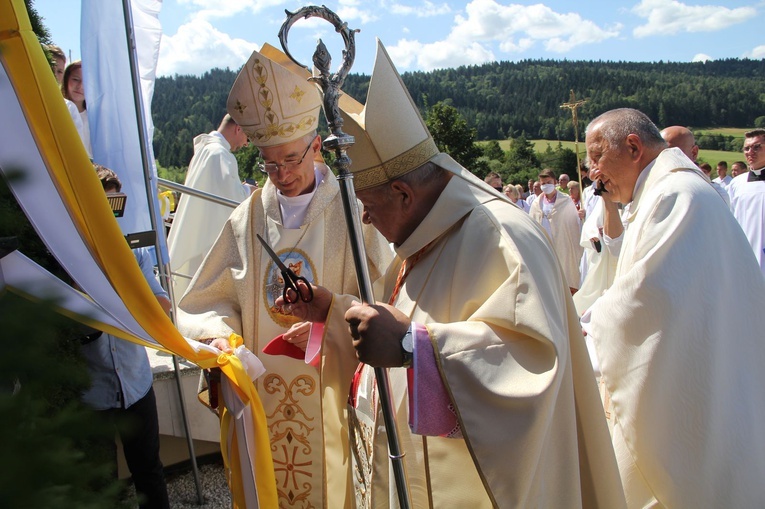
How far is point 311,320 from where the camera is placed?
2467mm

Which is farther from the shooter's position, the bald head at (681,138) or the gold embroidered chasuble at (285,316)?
the bald head at (681,138)

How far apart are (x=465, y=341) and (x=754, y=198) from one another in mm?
6204

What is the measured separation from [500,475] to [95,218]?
1384 millimetres

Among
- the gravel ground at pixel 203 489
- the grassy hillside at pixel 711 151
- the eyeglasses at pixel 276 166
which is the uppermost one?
the eyeglasses at pixel 276 166

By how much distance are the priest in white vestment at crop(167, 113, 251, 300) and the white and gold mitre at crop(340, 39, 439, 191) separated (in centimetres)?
420

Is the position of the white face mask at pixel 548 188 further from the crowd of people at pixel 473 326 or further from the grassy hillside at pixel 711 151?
the grassy hillside at pixel 711 151

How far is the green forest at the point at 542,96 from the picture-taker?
64.4 metres

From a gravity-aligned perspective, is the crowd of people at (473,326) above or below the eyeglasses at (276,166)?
below

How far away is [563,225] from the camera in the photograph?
11.0 meters

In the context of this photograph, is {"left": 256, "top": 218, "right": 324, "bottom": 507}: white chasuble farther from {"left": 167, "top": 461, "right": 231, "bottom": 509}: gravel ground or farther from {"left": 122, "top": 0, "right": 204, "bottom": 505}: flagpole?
{"left": 167, "top": 461, "right": 231, "bottom": 509}: gravel ground

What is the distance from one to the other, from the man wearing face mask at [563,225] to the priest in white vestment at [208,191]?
6.04 metres

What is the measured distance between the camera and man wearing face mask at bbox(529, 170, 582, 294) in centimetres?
1080

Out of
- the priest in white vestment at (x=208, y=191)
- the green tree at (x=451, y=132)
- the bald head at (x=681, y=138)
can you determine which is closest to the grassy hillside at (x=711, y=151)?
the green tree at (x=451, y=132)

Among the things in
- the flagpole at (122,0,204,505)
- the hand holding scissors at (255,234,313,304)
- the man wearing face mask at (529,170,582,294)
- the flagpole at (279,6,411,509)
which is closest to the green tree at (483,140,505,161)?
the man wearing face mask at (529,170,582,294)
